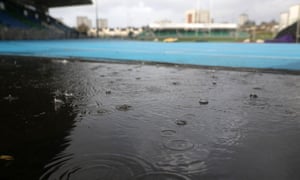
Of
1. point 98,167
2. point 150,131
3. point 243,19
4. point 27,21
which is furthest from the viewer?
point 243,19

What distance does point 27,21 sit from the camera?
107ft

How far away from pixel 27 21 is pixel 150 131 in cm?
3394

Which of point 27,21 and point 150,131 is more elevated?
point 27,21

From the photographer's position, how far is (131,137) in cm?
256

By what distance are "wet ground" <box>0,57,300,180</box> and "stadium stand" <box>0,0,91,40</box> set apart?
77.7 ft

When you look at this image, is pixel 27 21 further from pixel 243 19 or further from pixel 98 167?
pixel 243 19

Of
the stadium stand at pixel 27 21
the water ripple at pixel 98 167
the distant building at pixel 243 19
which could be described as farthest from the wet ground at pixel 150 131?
the distant building at pixel 243 19

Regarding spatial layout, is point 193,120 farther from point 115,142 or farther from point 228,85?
point 228,85

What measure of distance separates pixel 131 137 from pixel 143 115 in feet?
2.36

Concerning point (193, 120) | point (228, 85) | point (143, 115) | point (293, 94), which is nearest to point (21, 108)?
point (143, 115)

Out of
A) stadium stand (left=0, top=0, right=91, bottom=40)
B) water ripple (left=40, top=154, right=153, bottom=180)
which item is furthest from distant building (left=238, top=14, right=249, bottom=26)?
water ripple (left=40, top=154, right=153, bottom=180)

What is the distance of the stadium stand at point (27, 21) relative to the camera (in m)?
26.0

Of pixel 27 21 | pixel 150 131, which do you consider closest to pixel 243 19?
pixel 27 21

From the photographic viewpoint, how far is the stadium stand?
26.0 metres
